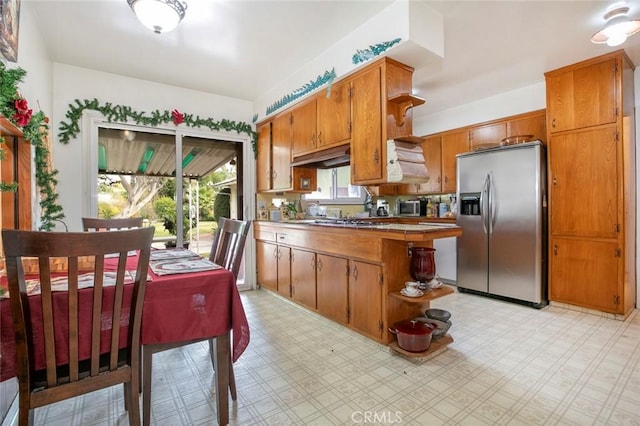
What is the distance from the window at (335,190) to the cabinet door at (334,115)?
0.93 metres

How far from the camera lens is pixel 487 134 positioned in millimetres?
4172

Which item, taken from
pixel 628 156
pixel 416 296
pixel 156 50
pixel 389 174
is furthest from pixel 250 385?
pixel 628 156

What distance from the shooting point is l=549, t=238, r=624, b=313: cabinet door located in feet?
9.70

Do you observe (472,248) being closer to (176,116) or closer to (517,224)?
(517,224)

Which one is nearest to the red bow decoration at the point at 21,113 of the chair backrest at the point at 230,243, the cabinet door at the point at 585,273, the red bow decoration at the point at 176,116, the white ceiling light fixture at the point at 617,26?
the chair backrest at the point at 230,243

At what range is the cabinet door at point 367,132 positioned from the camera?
2.60 meters

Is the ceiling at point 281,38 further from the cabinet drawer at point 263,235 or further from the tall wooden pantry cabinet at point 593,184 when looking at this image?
the cabinet drawer at point 263,235

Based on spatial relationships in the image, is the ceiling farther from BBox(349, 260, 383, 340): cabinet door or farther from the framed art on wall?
BBox(349, 260, 383, 340): cabinet door

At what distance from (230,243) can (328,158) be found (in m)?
1.58

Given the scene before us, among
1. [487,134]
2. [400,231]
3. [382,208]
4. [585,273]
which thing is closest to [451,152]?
[487,134]

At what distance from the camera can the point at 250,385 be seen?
194 centimetres

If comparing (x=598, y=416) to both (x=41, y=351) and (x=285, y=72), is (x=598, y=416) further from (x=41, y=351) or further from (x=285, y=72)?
(x=285, y=72)

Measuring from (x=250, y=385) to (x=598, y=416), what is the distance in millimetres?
1930

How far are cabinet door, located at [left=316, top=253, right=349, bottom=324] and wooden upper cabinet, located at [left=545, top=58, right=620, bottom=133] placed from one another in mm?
2751
